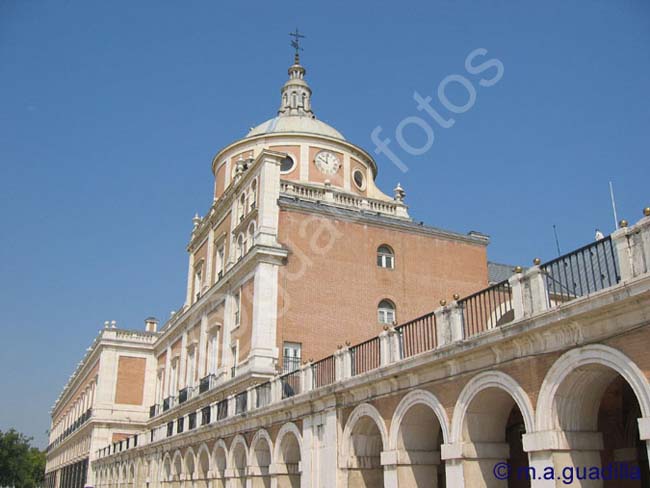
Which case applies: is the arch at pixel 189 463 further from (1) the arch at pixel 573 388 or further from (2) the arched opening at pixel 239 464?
(1) the arch at pixel 573 388

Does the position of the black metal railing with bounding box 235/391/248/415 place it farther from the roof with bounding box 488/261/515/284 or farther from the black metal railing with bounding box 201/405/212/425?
the roof with bounding box 488/261/515/284

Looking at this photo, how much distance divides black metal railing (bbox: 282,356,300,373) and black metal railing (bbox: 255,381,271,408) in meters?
4.36

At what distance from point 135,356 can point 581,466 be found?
164ft

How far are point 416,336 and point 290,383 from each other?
6.82 meters

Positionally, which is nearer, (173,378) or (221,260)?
(221,260)

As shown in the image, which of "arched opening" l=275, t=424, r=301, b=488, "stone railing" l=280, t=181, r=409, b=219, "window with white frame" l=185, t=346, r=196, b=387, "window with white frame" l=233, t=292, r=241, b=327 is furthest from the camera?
"window with white frame" l=185, t=346, r=196, b=387

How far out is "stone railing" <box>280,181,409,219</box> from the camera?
33656 mm

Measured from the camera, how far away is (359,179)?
41656 millimetres

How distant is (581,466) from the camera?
39.2 ft

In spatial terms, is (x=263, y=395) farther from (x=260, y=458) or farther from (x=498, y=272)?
A: (x=498, y=272)

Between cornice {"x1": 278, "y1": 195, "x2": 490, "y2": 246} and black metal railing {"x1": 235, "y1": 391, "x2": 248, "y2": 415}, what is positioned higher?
cornice {"x1": 278, "y1": 195, "x2": 490, "y2": 246}

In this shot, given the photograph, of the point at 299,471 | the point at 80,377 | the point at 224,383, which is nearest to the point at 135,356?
the point at 80,377

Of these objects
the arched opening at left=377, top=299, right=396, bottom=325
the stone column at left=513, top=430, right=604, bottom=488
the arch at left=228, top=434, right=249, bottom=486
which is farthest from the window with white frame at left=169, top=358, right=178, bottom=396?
the stone column at left=513, top=430, right=604, bottom=488

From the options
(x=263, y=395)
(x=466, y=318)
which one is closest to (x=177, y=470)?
(x=263, y=395)
